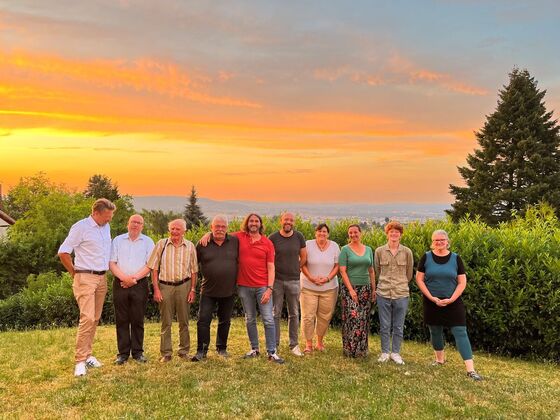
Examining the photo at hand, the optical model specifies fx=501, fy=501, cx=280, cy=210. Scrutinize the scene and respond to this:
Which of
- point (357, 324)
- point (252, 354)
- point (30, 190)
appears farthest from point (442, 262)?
point (30, 190)

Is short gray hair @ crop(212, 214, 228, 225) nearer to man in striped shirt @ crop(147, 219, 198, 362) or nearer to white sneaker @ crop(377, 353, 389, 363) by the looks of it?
man in striped shirt @ crop(147, 219, 198, 362)

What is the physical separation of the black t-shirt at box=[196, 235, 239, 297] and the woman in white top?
1.21m

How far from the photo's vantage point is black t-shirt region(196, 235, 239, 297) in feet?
23.6

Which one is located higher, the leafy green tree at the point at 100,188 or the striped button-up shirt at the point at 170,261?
the leafy green tree at the point at 100,188

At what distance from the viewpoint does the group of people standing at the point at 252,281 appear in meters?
6.95

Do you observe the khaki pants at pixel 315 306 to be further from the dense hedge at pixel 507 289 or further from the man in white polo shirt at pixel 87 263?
the man in white polo shirt at pixel 87 263

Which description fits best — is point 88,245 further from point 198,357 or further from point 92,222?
point 198,357

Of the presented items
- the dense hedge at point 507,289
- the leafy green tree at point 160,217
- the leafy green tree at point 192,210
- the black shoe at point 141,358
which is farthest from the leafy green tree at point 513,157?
the leafy green tree at point 160,217

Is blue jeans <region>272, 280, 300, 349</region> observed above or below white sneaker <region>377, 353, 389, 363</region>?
above

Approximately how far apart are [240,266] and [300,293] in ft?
3.90

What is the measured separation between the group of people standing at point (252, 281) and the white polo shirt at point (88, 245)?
0.04 ft

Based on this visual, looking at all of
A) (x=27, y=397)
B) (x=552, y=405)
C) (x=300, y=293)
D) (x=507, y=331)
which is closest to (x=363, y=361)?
(x=300, y=293)

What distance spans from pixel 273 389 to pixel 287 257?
7.02 feet

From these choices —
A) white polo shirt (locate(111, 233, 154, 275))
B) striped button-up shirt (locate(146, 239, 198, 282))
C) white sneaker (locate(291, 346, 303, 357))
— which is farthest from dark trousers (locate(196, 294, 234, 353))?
white sneaker (locate(291, 346, 303, 357))
